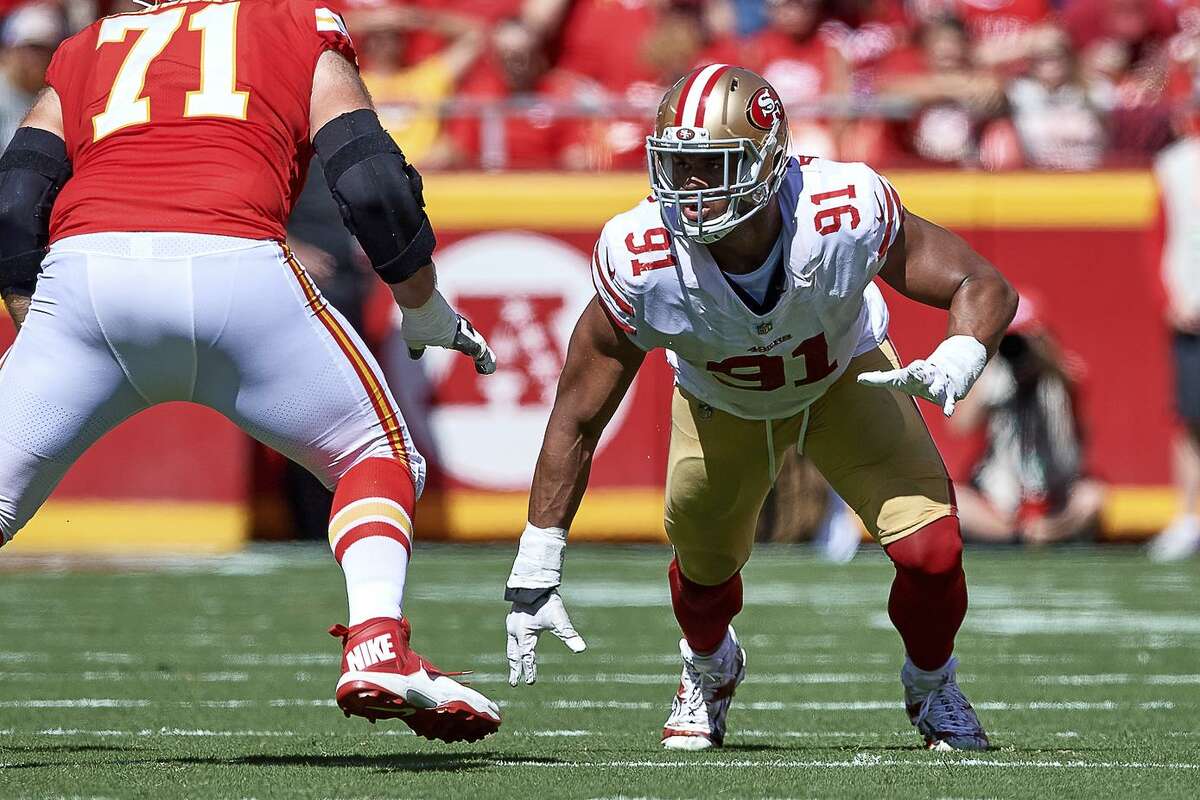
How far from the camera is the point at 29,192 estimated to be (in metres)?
4.03

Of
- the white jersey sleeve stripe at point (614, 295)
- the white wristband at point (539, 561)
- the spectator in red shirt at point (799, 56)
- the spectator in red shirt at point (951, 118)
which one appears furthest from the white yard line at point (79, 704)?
the spectator in red shirt at point (799, 56)

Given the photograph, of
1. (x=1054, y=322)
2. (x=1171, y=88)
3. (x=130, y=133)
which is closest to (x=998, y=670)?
(x=130, y=133)

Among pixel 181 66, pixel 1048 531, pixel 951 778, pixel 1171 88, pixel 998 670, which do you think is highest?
pixel 181 66

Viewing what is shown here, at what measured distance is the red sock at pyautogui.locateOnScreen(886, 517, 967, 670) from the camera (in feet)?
14.3

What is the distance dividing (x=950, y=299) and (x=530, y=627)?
3.62ft

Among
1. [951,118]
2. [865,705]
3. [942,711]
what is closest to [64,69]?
[942,711]

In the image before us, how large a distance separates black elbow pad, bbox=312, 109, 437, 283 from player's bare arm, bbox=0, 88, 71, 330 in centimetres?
57

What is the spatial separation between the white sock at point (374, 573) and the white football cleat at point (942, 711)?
4.24 feet

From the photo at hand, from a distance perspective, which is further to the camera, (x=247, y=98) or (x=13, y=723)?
(x=13, y=723)

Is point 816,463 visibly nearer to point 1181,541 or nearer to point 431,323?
point 431,323

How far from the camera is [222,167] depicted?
152 inches

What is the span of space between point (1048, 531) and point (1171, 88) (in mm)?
2514

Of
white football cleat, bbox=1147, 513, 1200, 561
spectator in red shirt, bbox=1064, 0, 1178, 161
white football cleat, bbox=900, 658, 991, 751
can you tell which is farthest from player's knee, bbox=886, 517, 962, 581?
spectator in red shirt, bbox=1064, 0, 1178, 161

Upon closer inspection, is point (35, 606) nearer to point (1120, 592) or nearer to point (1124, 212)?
point (1120, 592)
